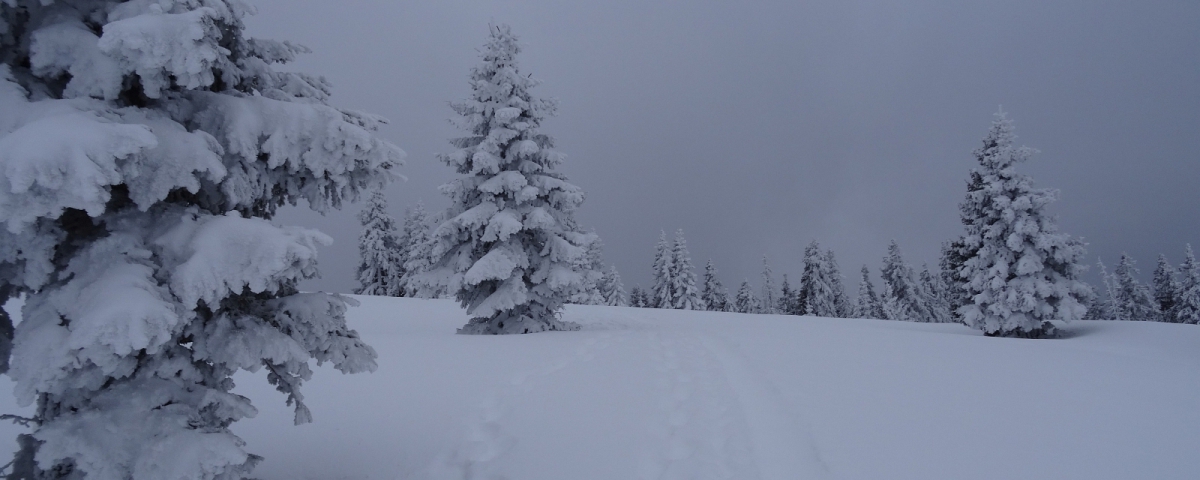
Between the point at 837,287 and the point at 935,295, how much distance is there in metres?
16.4

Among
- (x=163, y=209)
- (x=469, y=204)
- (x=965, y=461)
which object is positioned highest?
(x=469, y=204)

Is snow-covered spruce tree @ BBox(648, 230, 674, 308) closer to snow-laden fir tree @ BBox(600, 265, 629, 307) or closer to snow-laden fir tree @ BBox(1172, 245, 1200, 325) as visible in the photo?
snow-laden fir tree @ BBox(600, 265, 629, 307)

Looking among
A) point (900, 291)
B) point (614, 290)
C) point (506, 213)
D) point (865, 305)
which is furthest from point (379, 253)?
point (900, 291)

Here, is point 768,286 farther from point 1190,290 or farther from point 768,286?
point 1190,290

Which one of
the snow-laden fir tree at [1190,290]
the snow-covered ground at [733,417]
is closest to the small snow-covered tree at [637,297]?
the snow-laden fir tree at [1190,290]

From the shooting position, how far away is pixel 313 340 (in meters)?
3.63

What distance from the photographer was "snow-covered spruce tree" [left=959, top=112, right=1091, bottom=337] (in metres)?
17.8

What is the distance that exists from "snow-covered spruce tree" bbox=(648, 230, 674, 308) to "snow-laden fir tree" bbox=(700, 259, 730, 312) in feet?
25.9

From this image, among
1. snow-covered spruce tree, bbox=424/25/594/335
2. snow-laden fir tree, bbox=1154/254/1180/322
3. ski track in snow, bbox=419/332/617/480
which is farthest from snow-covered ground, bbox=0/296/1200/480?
snow-laden fir tree, bbox=1154/254/1180/322

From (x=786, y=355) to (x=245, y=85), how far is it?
30.9ft

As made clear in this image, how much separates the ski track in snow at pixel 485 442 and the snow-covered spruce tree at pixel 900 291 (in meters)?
54.9

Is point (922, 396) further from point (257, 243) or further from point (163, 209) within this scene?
point (163, 209)

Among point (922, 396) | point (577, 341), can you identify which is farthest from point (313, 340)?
point (577, 341)

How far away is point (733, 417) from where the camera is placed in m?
5.74
